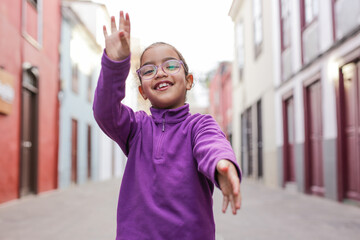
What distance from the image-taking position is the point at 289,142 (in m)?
12.6

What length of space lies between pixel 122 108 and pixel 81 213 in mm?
5653

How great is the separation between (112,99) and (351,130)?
6851 mm

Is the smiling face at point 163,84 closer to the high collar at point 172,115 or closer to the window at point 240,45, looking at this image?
the high collar at point 172,115

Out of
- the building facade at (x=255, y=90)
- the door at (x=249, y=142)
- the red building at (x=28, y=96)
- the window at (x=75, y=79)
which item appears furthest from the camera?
the door at (x=249, y=142)

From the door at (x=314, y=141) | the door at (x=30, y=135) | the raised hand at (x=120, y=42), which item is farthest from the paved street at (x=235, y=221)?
the raised hand at (x=120, y=42)

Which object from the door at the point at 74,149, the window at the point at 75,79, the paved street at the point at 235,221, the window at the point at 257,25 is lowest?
the paved street at the point at 235,221

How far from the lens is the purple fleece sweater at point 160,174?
1.74 metres

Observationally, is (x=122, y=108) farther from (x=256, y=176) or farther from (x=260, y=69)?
(x=256, y=176)

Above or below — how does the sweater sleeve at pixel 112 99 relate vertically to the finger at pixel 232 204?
above

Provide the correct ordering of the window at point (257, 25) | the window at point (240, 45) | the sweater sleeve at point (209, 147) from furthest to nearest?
the window at point (240, 45), the window at point (257, 25), the sweater sleeve at point (209, 147)

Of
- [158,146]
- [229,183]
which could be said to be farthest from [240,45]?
[229,183]

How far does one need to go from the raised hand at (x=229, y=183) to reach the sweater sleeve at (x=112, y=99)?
564mm

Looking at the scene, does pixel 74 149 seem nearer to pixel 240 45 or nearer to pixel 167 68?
pixel 240 45

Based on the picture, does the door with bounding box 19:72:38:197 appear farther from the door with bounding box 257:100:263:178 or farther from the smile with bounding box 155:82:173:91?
the smile with bounding box 155:82:173:91
